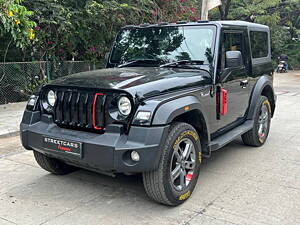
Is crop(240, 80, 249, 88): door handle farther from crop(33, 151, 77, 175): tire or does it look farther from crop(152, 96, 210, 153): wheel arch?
crop(33, 151, 77, 175): tire

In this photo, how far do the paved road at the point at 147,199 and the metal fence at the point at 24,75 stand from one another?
5.06m

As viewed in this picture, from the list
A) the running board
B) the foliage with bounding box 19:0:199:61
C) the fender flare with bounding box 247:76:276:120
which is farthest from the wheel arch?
the foliage with bounding box 19:0:199:61

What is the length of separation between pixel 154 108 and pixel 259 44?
3.36m

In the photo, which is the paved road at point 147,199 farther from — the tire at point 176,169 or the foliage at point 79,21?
the foliage at point 79,21

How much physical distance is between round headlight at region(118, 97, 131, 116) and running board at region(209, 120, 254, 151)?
1.29 m

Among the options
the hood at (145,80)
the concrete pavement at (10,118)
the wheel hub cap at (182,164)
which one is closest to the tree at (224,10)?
the concrete pavement at (10,118)

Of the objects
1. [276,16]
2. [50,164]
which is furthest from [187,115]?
[276,16]

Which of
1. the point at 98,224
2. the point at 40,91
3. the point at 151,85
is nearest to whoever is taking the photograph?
the point at 98,224

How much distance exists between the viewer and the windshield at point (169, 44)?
→ 4363 mm

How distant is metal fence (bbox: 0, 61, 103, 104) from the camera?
9.73m

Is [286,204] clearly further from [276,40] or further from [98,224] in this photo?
[276,40]

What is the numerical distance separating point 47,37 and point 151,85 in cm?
778

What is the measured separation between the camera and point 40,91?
3.94 m

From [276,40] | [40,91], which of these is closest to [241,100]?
[40,91]
